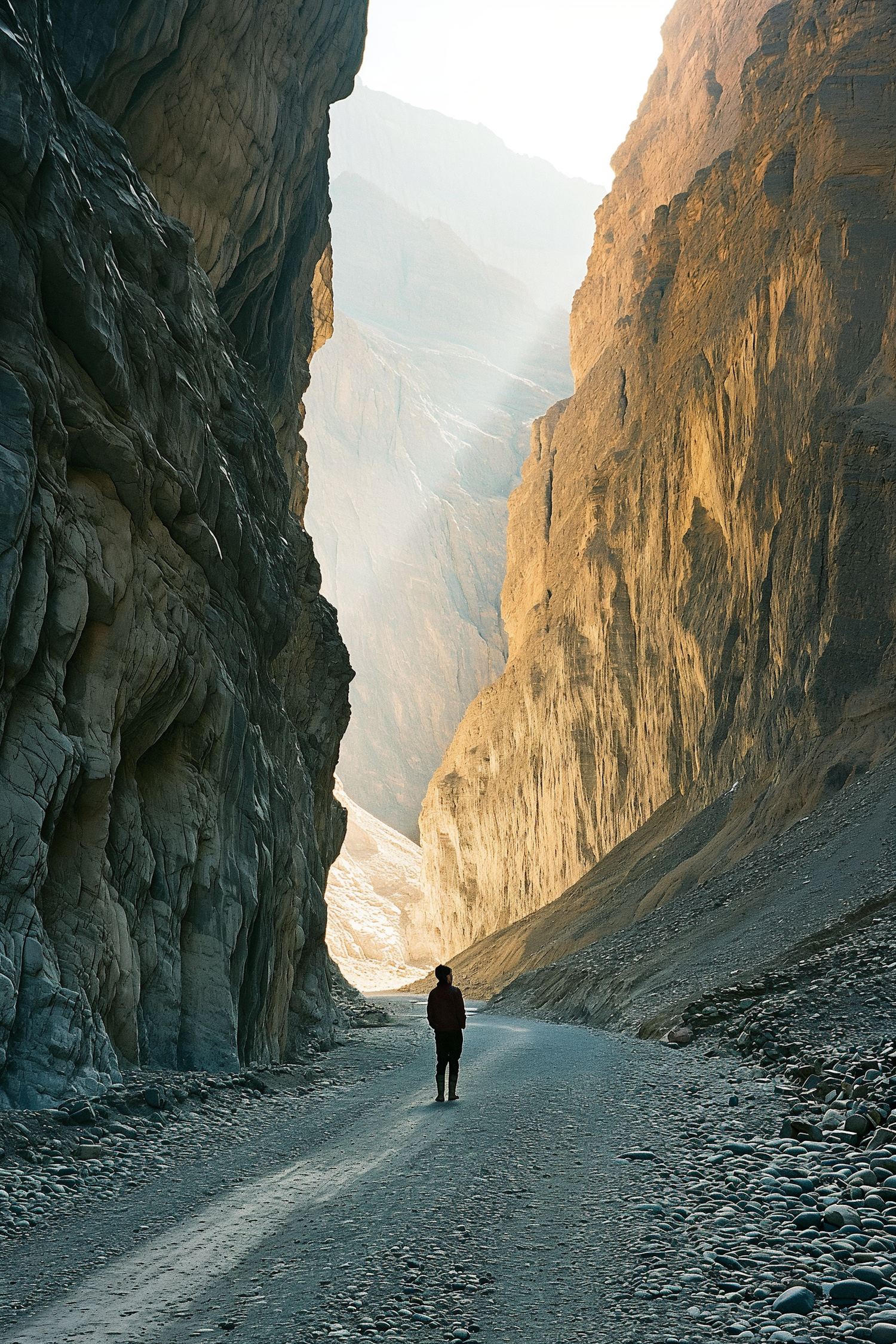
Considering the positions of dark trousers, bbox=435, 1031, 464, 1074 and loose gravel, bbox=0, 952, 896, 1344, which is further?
dark trousers, bbox=435, 1031, 464, 1074

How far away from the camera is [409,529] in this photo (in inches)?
5123

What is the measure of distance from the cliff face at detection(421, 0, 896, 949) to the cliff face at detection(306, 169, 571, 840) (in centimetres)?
4587

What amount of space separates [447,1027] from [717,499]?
3669 centimetres

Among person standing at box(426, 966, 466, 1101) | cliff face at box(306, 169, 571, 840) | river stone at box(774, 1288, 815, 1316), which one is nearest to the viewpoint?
river stone at box(774, 1288, 815, 1316)

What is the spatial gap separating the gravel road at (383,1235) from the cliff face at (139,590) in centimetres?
247

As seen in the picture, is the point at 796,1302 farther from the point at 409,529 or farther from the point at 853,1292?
the point at 409,529

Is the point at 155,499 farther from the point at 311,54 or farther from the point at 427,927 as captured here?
the point at 427,927

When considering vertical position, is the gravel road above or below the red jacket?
below

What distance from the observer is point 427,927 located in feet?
260

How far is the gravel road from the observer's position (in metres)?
4.36

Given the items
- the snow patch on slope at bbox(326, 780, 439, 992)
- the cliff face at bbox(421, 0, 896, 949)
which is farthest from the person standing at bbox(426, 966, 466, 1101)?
the snow patch on slope at bbox(326, 780, 439, 992)

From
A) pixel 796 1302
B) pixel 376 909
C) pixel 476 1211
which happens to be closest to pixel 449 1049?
pixel 476 1211

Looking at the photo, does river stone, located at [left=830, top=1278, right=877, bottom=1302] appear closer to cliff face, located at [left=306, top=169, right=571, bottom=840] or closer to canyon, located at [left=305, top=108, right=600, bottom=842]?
canyon, located at [left=305, top=108, right=600, bottom=842]

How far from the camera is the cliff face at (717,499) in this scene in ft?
109
